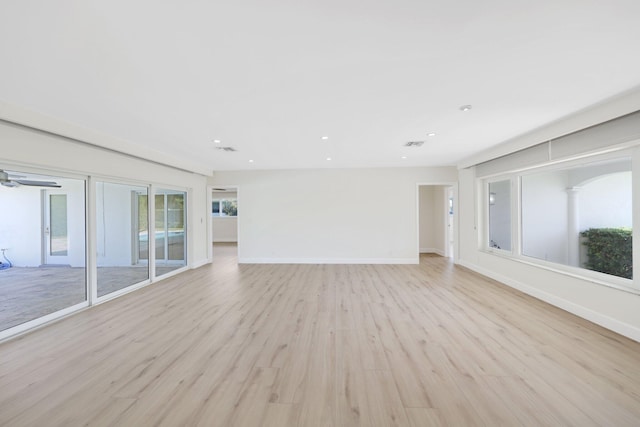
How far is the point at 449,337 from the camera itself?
2.73m

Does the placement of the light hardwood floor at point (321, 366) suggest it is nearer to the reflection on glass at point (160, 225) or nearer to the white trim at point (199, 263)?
the reflection on glass at point (160, 225)

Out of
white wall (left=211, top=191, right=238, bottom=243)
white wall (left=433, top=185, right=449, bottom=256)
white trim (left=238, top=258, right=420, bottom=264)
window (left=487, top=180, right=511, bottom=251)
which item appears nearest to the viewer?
window (left=487, top=180, right=511, bottom=251)

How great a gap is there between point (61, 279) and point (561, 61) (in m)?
7.20

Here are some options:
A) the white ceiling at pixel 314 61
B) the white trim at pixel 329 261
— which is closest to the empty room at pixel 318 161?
the white ceiling at pixel 314 61

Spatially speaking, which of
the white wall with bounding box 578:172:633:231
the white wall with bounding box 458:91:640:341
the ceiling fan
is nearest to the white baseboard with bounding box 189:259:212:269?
the ceiling fan

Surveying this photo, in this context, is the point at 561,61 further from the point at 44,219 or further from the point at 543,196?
the point at 44,219

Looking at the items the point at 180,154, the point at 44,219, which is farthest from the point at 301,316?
the point at 44,219

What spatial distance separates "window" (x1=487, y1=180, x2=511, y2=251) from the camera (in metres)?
4.91

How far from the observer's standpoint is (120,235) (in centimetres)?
486

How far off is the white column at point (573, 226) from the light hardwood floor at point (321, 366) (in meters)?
0.87

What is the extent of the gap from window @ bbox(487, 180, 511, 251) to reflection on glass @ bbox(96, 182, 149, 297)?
7.19m

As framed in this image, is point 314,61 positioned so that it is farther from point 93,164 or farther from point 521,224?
point 521,224

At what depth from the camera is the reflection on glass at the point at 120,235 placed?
4.23 metres

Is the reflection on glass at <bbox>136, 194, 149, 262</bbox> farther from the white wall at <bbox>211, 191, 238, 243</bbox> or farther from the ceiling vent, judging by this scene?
the white wall at <bbox>211, 191, 238, 243</bbox>
